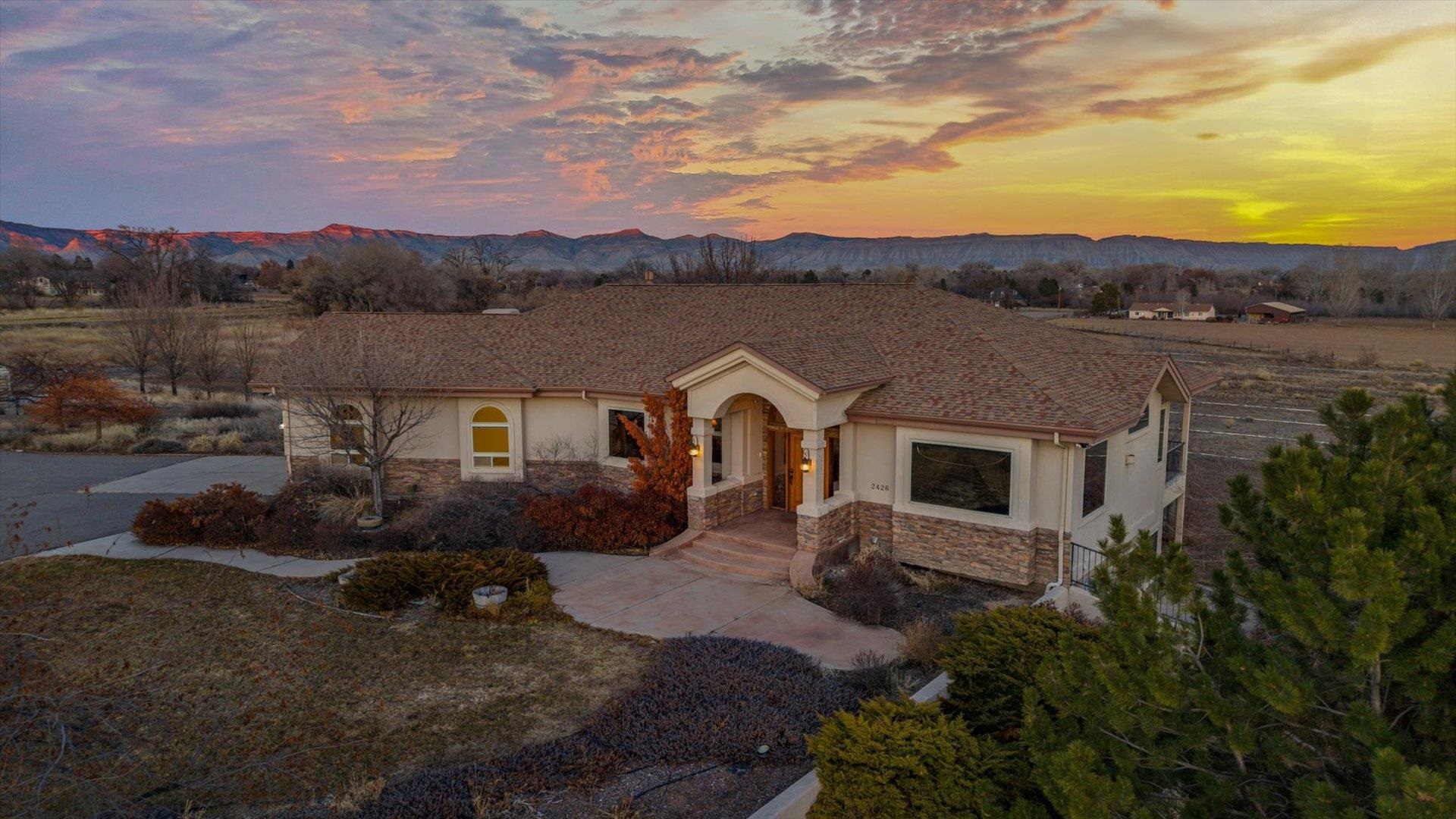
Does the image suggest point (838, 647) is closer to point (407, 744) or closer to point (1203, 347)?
point (407, 744)

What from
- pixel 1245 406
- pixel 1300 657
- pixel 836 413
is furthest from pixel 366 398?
pixel 1245 406

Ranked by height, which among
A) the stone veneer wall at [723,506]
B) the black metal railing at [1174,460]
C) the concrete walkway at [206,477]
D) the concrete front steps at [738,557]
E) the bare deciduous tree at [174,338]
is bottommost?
the concrete front steps at [738,557]

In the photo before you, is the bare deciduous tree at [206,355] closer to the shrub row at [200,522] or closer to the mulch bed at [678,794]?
the shrub row at [200,522]

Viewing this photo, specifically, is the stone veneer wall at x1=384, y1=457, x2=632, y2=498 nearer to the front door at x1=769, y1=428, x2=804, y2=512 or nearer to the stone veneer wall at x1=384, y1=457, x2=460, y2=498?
the stone veneer wall at x1=384, y1=457, x2=460, y2=498

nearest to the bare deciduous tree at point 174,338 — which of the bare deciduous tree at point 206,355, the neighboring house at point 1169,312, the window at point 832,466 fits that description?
the bare deciduous tree at point 206,355

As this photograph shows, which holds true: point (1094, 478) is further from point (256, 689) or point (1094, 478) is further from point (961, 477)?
point (256, 689)

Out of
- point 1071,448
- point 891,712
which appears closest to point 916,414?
point 1071,448

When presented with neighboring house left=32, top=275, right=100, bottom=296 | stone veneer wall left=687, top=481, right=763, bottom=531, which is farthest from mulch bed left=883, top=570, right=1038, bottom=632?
neighboring house left=32, top=275, right=100, bottom=296
